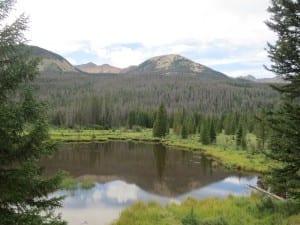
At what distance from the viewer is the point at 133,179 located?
140 feet

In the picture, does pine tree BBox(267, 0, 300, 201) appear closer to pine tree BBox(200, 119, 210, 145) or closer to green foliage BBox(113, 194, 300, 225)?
green foliage BBox(113, 194, 300, 225)

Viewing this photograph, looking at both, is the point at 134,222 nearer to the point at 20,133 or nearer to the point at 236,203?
the point at 236,203

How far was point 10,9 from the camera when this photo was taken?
9.49m

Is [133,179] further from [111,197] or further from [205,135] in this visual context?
[205,135]

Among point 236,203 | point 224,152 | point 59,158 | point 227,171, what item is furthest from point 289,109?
point 224,152

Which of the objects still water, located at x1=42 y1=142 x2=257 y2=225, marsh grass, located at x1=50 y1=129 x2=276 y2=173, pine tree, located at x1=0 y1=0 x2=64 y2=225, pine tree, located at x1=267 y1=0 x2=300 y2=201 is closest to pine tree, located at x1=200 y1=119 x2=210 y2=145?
marsh grass, located at x1=50 y1=129 x2=276 y2=173

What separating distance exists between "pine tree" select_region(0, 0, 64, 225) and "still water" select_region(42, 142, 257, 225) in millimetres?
15855

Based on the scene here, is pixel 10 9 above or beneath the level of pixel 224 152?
above

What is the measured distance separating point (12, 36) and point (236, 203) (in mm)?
16661

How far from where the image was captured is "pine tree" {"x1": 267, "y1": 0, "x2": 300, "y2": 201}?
14711mm

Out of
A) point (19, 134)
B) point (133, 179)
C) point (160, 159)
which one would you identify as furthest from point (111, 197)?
point (160, 159)

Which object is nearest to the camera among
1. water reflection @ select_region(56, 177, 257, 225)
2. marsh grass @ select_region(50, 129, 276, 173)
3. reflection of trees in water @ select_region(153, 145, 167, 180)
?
water reflection @ select_region(56, 177, 257, 225)

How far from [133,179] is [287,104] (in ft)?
98.1

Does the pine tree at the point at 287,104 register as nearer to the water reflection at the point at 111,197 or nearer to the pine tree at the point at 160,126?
the water reflection at the point at 111,197
